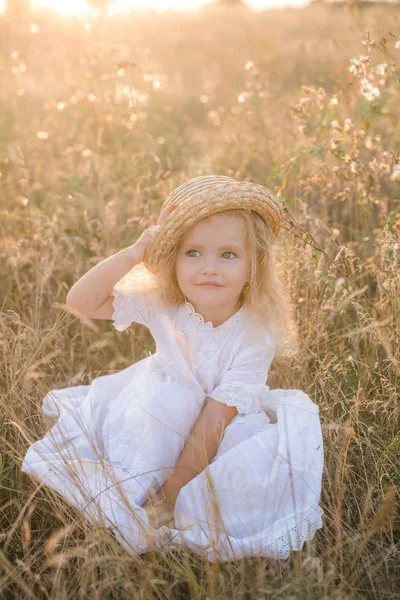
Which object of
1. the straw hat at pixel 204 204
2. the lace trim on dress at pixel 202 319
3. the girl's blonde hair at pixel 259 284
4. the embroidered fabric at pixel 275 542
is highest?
the straw hat at pixel 204 204

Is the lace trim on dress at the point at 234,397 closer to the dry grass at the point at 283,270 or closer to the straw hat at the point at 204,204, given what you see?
the dry grass at the point at 283,270

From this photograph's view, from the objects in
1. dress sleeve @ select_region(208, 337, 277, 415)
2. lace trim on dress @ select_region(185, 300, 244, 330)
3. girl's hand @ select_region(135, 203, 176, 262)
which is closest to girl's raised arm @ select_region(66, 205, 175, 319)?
girl's hand @ select_region(135, 203, 176, 262)

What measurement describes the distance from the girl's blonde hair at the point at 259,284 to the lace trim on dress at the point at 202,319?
0.20ft

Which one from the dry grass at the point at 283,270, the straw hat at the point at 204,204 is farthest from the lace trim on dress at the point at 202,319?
the dry grass at the point at 283,270

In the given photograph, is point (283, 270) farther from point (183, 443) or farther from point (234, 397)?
point (183, 443)

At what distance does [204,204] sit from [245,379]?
0.70 metres

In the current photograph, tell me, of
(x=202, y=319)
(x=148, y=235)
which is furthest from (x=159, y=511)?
(x=148, y=235)

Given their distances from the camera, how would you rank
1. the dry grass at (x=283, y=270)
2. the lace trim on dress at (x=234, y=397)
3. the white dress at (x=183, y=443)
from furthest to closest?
1. the lace trim on dress at (x=234, y=397)
2. the white dress at (x=183, y=443)
3. the dry grass at (x=283, y=270)

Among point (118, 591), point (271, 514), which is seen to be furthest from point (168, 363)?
point (118, 591)

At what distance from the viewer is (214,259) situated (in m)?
2.27

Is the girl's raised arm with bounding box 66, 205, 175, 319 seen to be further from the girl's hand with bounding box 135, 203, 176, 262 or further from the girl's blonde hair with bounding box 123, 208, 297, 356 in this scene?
the girl's blonde hair with bounding box 123, 208, 297, 356

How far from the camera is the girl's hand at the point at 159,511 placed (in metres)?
2.07

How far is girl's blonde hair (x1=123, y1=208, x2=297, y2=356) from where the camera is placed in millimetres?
2307

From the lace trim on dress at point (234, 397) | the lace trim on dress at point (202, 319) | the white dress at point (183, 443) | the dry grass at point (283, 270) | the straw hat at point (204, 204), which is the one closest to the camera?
the dry grass at point (283, 270)
